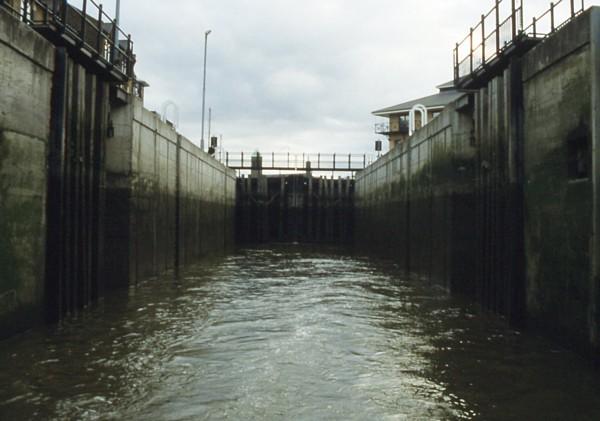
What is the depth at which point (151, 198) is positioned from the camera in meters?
18.2

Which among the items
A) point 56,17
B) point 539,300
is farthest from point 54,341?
point 539,300

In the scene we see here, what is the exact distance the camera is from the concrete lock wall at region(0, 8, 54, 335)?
28.7 ft

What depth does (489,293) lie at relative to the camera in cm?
1259

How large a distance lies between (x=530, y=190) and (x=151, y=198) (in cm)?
1270

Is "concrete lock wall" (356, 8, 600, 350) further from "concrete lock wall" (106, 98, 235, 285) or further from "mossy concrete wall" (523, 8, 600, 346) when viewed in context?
"concrete lock wall" (106, 98, 235, 285)

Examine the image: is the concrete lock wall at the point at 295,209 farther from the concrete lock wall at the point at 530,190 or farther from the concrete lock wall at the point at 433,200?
the concrete lock wall at the point at 530,190

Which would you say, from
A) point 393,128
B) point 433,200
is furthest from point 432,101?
point 433,200

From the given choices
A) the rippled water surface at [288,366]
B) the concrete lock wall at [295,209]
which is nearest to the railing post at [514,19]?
the rippled water surface at [288,366]

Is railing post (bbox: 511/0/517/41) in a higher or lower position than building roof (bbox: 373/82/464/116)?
lower

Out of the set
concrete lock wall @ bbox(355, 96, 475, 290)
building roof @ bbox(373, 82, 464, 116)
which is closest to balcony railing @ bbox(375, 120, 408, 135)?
building roof @ bbox(373, 82, 464, 116)

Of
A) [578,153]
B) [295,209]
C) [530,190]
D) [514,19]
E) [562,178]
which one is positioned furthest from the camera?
[295,209]

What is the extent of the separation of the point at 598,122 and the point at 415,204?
532 inches

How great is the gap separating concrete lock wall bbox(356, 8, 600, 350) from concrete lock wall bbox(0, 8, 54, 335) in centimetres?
956

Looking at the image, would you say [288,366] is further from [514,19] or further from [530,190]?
[514,19]
